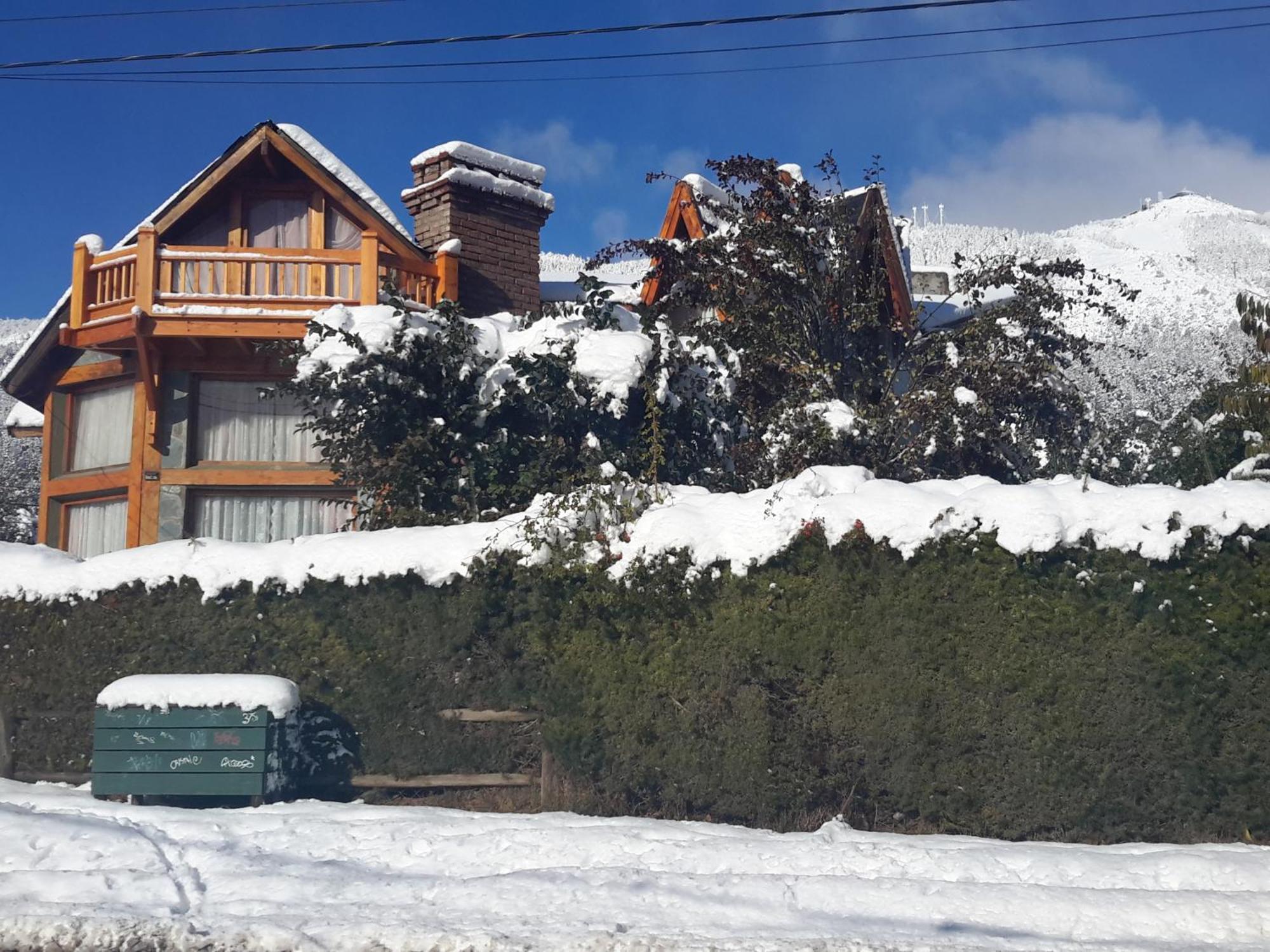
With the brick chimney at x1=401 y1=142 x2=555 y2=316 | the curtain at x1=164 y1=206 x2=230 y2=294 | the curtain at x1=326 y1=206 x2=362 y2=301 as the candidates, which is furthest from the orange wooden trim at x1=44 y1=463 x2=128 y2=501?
the brick chimney at x1=401 y1=142 x2=555 y2=316

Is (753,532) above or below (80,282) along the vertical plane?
below

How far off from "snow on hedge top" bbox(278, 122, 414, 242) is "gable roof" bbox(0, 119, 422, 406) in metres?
0.01

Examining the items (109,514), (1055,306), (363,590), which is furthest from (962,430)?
(109,514)

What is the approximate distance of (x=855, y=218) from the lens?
14258mm

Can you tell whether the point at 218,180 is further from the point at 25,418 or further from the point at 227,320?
the point at 25,418

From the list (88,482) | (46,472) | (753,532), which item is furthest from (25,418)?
(753,532)

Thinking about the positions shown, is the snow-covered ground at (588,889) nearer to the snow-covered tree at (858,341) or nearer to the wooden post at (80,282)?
the snow-covered tree at (858,341)

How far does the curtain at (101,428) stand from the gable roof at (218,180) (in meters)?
0.77

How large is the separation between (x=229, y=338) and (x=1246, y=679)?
11.2 m

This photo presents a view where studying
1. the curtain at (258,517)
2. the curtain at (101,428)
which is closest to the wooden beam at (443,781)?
the curtain at (258,517)

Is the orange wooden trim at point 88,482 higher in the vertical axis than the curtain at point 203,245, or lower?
lower

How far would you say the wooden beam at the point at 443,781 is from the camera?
866 centimetres

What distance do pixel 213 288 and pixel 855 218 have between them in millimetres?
7811

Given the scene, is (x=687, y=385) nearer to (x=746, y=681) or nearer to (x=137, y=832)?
(x=746, y=681)
